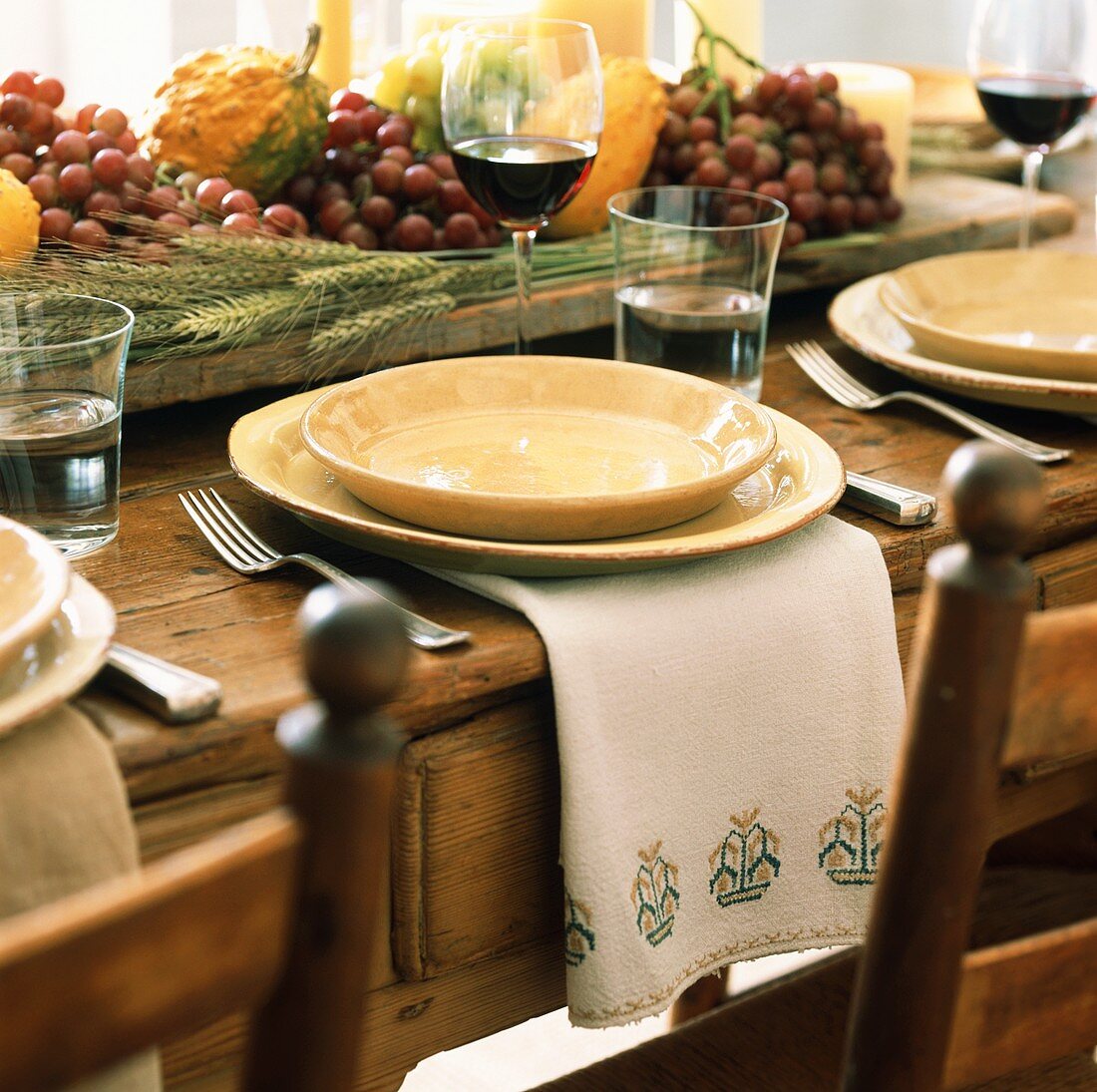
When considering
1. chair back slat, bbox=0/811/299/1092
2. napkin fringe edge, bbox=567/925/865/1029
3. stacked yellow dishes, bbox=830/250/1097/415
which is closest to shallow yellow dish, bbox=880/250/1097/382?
stacked yellow dishes, bbox=830/250/1097/415

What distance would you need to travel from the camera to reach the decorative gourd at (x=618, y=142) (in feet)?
4.11

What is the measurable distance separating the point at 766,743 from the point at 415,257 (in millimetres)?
493

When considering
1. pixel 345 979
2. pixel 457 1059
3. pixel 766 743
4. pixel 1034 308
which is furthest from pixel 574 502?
pixel 457 1059

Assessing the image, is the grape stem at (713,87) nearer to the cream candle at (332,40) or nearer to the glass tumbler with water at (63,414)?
the cream candle at (332,40)

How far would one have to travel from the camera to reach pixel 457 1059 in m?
1.65

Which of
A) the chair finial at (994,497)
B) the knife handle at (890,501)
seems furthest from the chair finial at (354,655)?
the knife handle at (890,501)

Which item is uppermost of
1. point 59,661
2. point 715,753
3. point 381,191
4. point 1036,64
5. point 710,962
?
point 1036,64

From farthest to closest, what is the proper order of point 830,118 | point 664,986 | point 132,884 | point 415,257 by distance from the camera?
point 830,118, point 415,257, point 664,986, point 132,884

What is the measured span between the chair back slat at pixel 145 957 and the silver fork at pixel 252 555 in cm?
32

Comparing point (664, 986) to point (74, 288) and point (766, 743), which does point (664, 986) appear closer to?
point (766, 743)

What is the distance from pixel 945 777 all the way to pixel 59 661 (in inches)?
14.6

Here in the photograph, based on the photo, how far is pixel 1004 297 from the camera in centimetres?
124

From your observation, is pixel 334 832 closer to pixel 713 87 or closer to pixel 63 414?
pixel 63 414

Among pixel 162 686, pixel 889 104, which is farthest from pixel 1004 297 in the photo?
pixel 162 686
